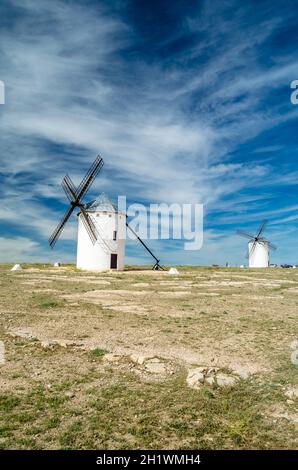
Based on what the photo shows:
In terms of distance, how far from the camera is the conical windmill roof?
4444 centimetres

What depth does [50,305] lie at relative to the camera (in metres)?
16.6

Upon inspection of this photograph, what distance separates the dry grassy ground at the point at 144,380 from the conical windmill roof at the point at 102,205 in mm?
29475

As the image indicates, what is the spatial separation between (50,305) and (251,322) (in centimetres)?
894

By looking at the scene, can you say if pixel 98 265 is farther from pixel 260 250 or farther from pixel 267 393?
pixel 260 250

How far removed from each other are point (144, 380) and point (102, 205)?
3786 cm

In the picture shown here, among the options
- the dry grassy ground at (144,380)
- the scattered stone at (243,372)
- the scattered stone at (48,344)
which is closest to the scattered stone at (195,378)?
the dry grassy ground at (144,380)

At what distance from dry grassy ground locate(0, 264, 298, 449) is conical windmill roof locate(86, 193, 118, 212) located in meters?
29.5

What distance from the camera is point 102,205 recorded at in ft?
147

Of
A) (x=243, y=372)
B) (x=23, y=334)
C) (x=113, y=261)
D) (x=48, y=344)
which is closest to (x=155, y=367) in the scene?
(x=243, y=372)

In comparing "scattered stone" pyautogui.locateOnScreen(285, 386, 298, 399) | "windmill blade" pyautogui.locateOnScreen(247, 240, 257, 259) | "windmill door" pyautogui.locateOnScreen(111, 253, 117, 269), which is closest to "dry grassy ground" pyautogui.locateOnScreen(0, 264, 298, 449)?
"scattered stone" pyautogui.locateOnScreen(285, 386, 298, 399)

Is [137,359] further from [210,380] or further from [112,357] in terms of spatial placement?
[210,380]

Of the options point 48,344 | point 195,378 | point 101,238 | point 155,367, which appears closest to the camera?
point 195,378

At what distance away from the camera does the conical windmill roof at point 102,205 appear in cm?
4444
